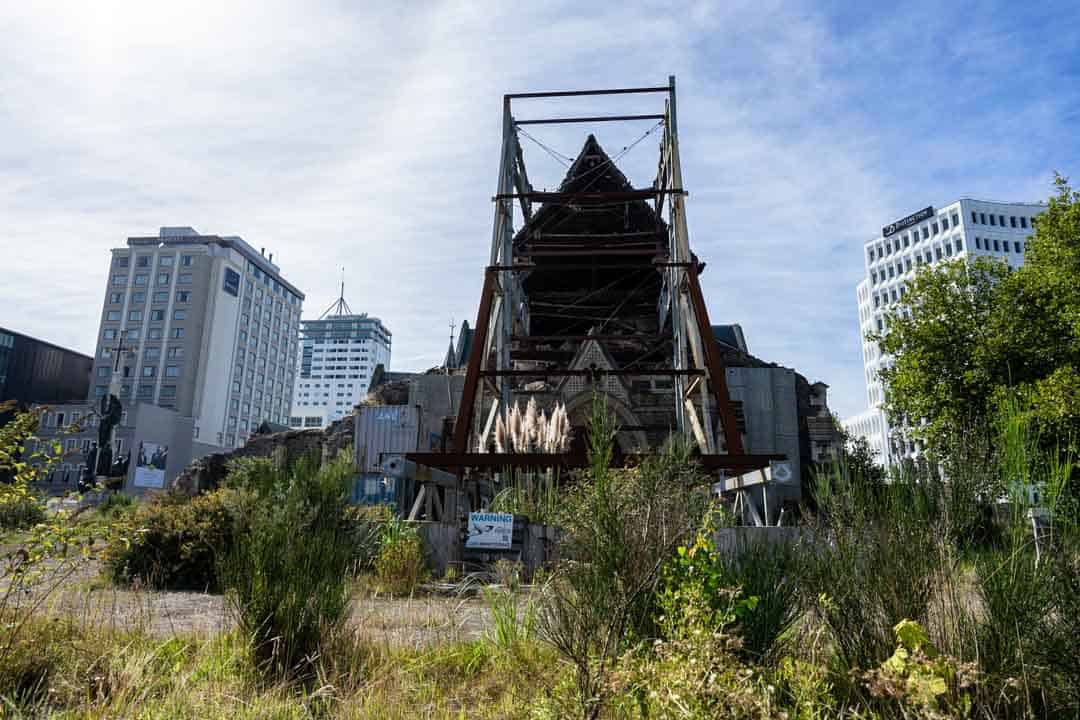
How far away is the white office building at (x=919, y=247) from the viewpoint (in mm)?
88750

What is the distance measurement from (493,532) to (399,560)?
4.73 feet

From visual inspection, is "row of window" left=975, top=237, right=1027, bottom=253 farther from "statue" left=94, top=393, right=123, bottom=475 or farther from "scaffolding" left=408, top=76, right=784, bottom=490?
"statue" left=94, top=393, right=123, bottom=475

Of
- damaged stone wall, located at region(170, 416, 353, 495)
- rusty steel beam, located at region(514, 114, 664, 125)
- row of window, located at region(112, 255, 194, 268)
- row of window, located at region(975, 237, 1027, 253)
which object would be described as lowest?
damaged stone wall, located at region(170, 416, 353, 495)

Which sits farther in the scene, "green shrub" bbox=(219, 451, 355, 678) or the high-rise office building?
the high-rise office building

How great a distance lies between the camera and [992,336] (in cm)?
2064

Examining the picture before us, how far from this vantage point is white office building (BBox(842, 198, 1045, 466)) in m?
88.8

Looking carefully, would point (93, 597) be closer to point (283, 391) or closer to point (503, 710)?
point (503, 710)

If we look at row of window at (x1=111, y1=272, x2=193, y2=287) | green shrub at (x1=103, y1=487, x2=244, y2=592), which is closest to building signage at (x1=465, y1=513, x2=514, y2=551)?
green shrub at (x1=103, y1=487, x2=244, y2=592)

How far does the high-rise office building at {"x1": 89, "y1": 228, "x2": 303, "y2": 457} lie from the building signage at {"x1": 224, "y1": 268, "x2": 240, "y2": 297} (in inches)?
5.4

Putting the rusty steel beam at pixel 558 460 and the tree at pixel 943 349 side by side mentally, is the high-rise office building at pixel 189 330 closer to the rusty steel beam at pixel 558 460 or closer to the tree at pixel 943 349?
the tree at pixel 943 349

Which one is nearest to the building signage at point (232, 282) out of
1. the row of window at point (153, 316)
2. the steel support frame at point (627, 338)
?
the row of window at point (153, 316)

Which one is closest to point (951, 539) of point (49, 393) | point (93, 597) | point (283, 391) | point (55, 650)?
point (55, 650)

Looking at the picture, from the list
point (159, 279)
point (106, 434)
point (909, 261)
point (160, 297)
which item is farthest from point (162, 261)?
point (909, 261)

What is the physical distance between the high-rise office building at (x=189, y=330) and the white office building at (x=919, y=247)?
79.1m
